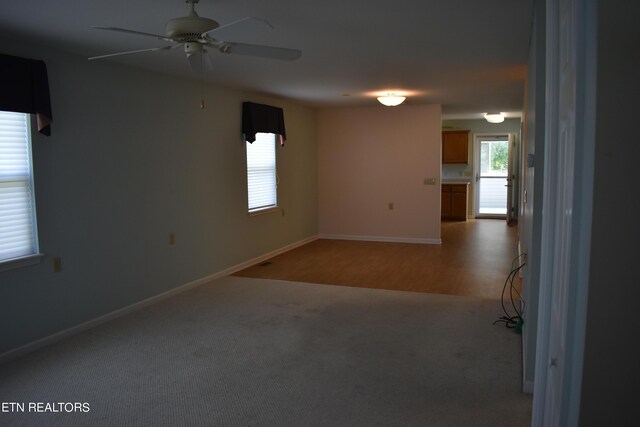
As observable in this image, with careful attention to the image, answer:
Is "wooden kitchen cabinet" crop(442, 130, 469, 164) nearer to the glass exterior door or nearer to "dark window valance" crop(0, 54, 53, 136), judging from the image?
the glass exterior door

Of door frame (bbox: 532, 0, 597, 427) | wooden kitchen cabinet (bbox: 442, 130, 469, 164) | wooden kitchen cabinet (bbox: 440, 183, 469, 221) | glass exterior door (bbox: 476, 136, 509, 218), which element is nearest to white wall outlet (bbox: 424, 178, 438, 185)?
wooden kitchen cabinet (bbox: 440, 183, 469, 221)

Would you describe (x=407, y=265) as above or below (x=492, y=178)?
below

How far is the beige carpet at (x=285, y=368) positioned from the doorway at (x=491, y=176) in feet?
23.9

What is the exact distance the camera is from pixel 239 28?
7.86 feet

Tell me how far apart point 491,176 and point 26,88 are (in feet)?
32.9

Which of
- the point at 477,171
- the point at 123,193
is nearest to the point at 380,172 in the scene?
the point at 477,171

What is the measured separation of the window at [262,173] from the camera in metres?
6.48

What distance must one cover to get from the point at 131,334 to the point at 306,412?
6.18 ft

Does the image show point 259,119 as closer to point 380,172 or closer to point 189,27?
point 380,172

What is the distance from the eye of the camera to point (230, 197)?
597 centimetres

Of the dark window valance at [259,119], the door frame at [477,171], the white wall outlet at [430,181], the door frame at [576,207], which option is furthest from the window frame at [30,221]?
the door frame at [477,171]

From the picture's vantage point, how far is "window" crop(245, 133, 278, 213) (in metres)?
6.48

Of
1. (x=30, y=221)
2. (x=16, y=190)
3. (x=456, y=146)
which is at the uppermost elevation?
(x=456, y=146)

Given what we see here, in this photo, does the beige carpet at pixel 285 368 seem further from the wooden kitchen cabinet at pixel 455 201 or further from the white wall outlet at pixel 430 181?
the wooden kitchen cabinet at pixel 455 201
